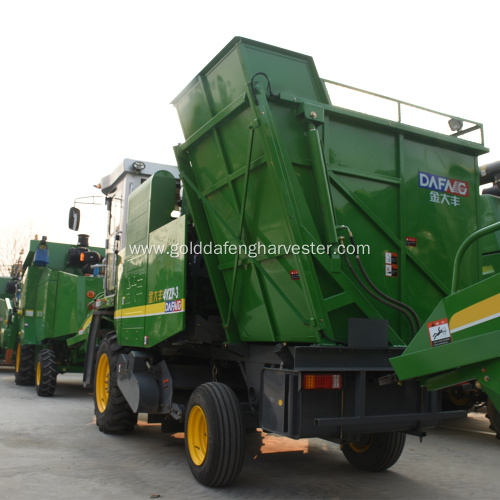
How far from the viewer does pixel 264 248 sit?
442cm

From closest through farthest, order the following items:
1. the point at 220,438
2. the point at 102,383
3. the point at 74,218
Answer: the point at 220,438, the point at 102,383, the point at 74,218

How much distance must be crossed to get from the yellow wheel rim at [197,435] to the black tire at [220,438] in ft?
0.05

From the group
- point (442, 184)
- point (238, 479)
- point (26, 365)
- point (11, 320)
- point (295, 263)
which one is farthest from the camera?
point (11, 320)

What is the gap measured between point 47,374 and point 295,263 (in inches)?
302

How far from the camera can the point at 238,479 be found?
471cm

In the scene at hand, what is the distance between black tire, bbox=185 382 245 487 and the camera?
14.0 feet

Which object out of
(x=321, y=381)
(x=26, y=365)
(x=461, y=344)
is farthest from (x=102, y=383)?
(x=26, y=365)

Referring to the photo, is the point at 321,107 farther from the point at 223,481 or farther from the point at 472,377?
the point at 223,481

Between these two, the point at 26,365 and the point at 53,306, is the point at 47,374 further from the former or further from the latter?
the point at 26,365

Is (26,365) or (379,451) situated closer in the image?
(379,451)

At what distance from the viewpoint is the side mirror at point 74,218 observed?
7.92 metres

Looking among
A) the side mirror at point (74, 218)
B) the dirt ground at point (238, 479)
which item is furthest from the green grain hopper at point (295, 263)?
the side mirror at point (74, 218)

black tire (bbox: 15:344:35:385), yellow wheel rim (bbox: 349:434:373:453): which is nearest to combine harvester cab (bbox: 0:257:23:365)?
black tire (bbox: 15:344:35:385)

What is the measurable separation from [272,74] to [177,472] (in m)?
3.55
